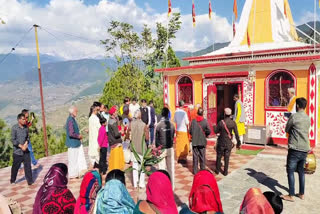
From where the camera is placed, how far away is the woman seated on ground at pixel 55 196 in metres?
2.76

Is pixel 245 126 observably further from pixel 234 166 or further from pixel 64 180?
pixel 64 180

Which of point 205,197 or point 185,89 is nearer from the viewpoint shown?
point 205,197

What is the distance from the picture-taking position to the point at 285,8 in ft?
46.9

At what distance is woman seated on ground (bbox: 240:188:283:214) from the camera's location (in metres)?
2.22

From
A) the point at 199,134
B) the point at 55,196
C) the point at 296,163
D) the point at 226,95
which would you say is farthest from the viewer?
the point at 226,95

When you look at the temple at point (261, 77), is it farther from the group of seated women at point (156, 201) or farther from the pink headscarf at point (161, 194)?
the pink headscarf at point (161, 194)

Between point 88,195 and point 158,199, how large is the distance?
863 mm

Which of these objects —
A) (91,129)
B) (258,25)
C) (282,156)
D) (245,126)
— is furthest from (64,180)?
(258,25)

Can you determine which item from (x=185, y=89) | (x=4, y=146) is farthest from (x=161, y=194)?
(x=4, y=146)

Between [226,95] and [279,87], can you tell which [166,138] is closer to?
[279,87]

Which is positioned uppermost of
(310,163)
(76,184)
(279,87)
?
(279,87)

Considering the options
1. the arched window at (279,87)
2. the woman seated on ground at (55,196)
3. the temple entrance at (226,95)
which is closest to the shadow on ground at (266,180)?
the arched window at (279,87)

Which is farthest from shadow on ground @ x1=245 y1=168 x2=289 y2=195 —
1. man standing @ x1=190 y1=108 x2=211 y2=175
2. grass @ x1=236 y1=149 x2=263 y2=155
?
grass @ x1=236 y1=149 x2=263 y2=155

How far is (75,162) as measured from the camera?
6.42 metres
